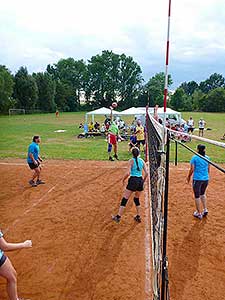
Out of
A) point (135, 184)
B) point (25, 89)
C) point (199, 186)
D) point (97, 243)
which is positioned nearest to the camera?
point (97, 243)

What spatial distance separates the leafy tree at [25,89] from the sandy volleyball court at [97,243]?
5593 cm

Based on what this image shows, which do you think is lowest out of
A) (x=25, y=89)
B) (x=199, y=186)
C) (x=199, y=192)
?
(x=199, y=192)

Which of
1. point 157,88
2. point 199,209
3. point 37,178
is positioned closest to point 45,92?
point 157,88

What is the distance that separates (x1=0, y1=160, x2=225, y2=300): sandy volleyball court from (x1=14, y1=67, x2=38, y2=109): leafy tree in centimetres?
5593

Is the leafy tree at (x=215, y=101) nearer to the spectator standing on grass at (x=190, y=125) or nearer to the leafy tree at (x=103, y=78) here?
the leafy tree at (x=103, y=78)

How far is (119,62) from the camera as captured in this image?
85.9 meters

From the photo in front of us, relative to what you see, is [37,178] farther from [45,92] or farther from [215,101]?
[215,101]

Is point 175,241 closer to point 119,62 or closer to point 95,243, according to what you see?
point 95,243

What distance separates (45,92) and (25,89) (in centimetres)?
584

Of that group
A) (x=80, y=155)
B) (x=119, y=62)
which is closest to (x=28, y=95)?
(x=119, y=62)

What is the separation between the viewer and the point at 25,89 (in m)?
62.7

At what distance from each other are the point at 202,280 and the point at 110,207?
3449 millimetres

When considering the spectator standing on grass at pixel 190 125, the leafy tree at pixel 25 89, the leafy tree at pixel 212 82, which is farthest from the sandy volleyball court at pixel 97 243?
the leafy tree at pixel 212 82

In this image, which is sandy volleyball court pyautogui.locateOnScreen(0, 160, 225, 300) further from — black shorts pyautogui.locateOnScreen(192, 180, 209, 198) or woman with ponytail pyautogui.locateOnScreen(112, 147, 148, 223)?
black shorts pyautogui.locateOnScreen(192, 180, 209, 198)
